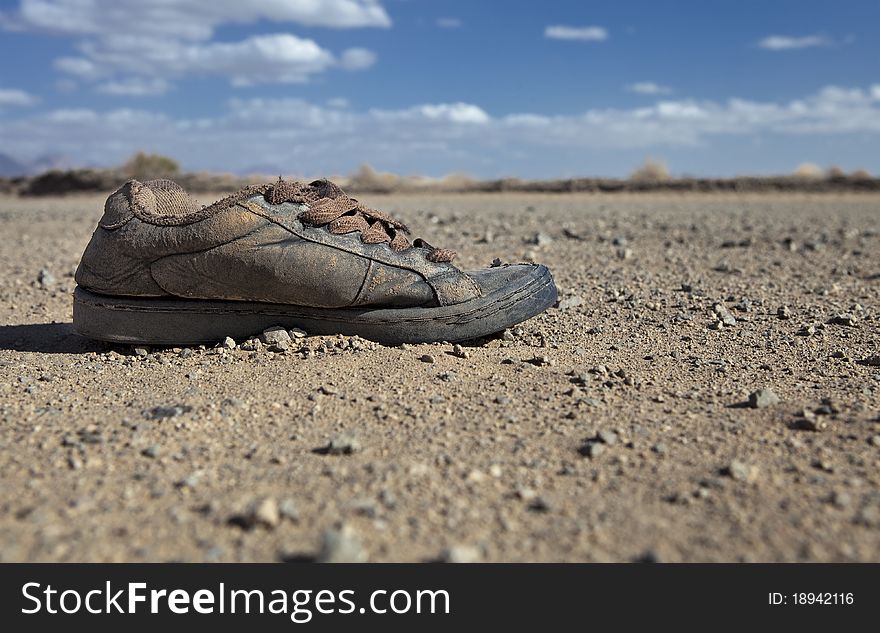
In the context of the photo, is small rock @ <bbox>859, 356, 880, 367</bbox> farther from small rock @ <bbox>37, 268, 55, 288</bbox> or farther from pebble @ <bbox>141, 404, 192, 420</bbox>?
small rock @ <bbox>37, 268, 55, 288</bbox>

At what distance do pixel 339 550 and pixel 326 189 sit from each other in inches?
79.7

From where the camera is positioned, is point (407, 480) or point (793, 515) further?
point (407, 480)

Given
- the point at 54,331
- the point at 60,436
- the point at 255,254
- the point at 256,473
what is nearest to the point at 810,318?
the point at 255,254

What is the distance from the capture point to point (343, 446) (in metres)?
2.21

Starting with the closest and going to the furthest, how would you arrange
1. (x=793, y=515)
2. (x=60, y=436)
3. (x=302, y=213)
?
(x=793, y=515) < (x=60, y=436) < (x=302, y=213)

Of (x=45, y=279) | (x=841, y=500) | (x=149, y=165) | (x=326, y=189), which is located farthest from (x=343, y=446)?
(x=149, y=165)

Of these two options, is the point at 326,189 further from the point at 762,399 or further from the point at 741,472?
the point at 741,472

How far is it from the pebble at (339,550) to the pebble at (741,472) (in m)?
0.96

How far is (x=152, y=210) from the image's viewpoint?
343 centimetres

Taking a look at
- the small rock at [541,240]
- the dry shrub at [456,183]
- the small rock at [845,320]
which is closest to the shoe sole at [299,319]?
the small rock at [845,320]

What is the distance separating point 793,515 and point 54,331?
11.2 feet

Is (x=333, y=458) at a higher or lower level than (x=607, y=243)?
lower

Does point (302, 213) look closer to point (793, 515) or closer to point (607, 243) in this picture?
point (793, 515)

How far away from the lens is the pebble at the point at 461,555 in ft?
5.53
